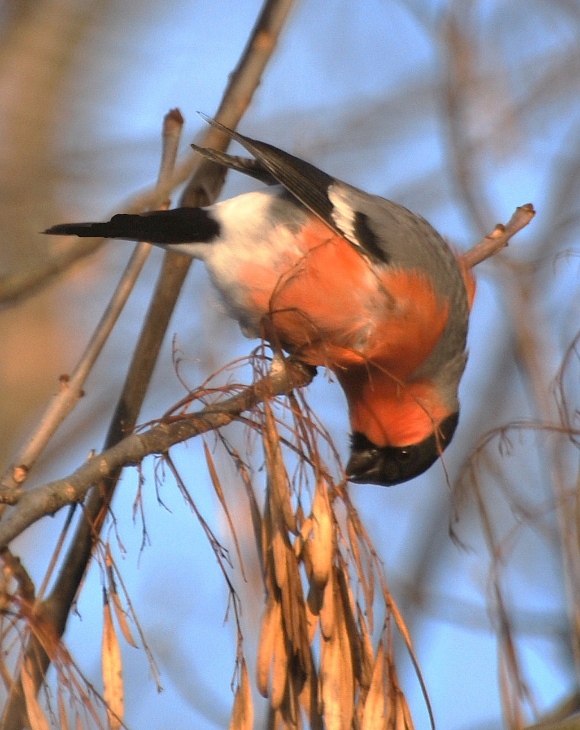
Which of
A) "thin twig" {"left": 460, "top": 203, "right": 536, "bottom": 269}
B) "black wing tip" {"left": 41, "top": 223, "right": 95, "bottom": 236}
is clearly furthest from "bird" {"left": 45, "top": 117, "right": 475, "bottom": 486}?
"thin twig" {"left": 460, "top": 203, "right": 536, "bottom": 269}

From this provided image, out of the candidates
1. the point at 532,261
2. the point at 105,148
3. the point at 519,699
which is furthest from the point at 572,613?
the point at 105,148

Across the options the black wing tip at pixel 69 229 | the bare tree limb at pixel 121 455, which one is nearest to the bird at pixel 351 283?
the black wing tip at pixel 69 229

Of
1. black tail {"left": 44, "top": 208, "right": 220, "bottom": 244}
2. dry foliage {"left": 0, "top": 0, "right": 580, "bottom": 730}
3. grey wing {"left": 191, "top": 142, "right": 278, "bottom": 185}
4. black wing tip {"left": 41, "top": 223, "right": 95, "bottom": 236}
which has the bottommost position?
dry foliage {"left": 0, "top": 0, "right": 580, "bottom": 730}

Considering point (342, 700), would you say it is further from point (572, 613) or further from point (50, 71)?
point (50, 71)

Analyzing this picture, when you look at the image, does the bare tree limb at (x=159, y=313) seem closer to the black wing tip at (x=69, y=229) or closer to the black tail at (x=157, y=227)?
the black tail at (x=157, y=227)

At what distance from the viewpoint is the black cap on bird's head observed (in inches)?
122

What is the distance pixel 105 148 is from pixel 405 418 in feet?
9.79

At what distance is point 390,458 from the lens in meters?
3.12

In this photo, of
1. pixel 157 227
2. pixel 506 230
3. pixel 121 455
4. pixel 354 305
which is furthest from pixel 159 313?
pixel 506 230

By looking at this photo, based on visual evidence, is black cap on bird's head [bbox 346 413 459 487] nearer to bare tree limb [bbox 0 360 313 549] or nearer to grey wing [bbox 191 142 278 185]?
grey wing [bbox 191 142 278 185]

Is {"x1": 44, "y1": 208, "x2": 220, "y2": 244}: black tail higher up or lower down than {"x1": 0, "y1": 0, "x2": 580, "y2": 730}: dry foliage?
higher up

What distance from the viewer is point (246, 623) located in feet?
8.98

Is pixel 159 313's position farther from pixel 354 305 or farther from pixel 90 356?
pixel 354 305

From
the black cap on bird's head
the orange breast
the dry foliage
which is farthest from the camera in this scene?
the black cap on bird's head
